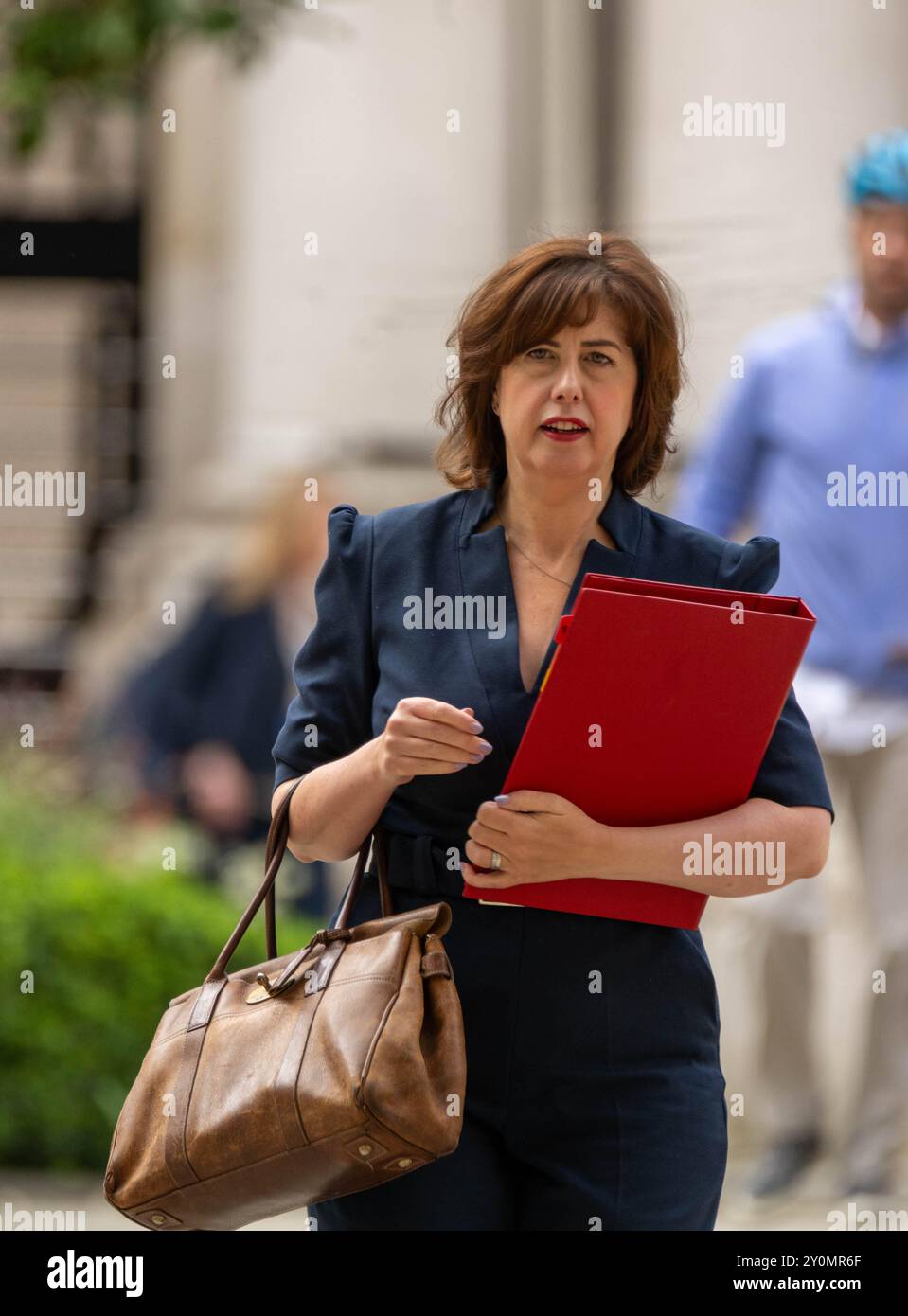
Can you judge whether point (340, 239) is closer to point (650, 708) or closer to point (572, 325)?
point (572, 325)

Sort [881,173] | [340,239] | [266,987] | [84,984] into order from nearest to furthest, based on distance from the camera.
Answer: [266,987], [881,173], [84,984], [340,239]

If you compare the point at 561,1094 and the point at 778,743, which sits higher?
the point at 778,743

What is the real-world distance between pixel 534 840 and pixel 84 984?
3.32m

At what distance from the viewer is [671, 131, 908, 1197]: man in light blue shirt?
4.82 m

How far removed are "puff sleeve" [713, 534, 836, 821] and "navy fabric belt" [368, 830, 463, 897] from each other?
1.21ft

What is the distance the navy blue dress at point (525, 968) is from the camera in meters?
2.41

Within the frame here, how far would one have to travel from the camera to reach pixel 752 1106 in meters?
5.30

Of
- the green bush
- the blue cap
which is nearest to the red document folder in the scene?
the blue cap

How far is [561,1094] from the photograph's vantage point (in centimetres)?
241

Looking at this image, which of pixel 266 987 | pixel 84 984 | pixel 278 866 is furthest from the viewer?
pixel 84 984

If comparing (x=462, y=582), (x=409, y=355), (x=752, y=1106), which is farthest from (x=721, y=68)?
(x=462, y=582)

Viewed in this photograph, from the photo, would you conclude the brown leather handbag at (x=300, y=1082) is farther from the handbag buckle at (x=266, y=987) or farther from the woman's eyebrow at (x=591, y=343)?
the woman's eyebrow at (x=591, y=343)

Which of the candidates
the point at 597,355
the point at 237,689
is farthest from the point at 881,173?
the point at 237,689

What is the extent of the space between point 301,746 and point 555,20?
542 centimetres
